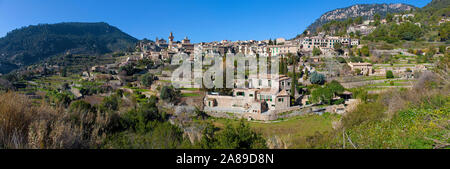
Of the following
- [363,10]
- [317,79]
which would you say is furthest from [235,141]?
[363,10]

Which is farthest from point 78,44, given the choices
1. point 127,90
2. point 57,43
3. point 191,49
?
point 127,90

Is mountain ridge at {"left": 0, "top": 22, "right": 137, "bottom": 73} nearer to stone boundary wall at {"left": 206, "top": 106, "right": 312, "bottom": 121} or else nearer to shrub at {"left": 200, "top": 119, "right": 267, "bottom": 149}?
stone boundary wall at {"left": 206, "top": 106, "right": 312, "bottom": 121}

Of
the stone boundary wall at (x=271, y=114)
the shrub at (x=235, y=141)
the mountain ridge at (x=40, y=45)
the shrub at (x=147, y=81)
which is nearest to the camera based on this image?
the shrub at (x=235, y=141)

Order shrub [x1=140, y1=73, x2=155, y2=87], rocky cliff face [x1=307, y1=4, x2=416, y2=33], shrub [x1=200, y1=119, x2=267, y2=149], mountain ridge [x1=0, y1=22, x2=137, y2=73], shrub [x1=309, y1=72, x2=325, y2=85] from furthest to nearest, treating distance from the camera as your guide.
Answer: rocky cliff face [x1=307, y1=4, x2=416, y2=33]
mountain ridge [x1=0, y1=22, x2=137, y2=73]
shrub [x1=140, y1=73, x2=155, y2=87]
shrub [x1=309, y1=72, x2=325, y2=85]
shrub [x1=200, y1=119, x2=267, y2=149]

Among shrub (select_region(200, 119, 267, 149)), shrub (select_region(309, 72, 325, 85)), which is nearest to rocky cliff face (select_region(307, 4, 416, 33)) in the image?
shrub (select_region(309, 72, 325, 85))

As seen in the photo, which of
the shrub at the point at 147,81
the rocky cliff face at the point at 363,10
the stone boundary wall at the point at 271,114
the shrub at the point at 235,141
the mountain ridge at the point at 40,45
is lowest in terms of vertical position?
the stone boundary wall at the point at 271,114

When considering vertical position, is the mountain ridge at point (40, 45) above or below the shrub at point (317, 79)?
above

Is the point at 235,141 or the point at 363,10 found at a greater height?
the point at 363,10

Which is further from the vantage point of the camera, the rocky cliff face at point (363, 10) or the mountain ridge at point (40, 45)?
the rocky cliff face at point (363, 10)

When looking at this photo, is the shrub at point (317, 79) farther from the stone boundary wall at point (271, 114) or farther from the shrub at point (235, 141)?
the shrub at point (235, 141)

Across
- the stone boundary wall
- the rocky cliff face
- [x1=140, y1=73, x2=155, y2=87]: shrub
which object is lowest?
the stone boundary wall

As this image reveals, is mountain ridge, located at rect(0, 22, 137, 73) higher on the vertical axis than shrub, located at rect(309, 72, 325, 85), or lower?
higher

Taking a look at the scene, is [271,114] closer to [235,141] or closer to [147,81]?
[235,141]

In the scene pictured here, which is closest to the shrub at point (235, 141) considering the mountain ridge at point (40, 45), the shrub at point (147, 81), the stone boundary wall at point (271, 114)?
the stone boundary wall at point (271, 114)
